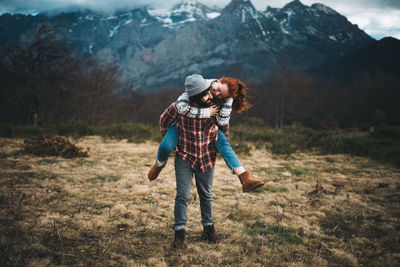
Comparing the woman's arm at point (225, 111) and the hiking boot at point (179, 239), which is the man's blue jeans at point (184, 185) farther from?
the woman's arm at point (225, 111)

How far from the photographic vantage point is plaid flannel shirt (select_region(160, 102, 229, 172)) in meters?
2.21

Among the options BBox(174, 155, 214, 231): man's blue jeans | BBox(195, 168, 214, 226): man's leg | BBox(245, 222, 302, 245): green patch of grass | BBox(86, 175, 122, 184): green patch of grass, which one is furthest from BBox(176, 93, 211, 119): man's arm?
BBox(86, 175, 122, 184): green patch of grass

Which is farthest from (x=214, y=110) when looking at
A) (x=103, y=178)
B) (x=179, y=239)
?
(x=103, y=178)

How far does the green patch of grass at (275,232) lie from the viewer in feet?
8.71

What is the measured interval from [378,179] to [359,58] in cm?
11769

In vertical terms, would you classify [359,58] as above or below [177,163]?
above

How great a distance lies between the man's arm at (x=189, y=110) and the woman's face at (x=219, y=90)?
19cm

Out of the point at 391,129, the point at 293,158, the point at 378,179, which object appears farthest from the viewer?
the point at 391,129

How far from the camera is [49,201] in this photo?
3.34 m

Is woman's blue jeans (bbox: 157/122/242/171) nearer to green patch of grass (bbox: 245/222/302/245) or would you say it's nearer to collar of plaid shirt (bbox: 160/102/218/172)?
collar of plaid shirt (bbox: 160/102/218/172)

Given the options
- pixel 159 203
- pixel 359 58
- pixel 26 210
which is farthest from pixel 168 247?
pixel 359 58

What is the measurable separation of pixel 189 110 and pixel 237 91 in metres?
0.51

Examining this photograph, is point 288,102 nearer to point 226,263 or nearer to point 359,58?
point 226,263

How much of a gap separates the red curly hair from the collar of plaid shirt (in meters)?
0.29
